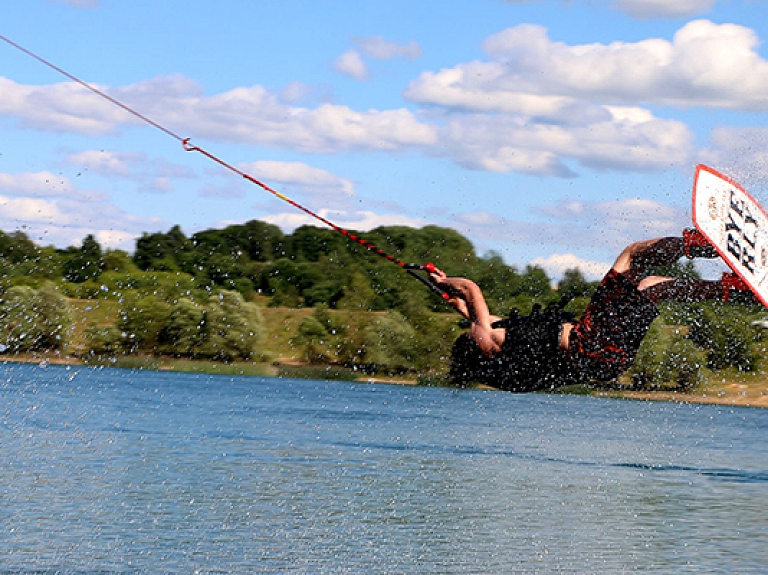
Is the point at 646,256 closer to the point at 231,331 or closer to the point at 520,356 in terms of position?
the point at 520,356

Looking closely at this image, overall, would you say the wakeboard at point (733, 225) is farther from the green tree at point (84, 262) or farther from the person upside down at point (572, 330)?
the green tree at point (84, 262)

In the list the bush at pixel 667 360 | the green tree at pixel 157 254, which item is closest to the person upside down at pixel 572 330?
the bush at pixel 667 360

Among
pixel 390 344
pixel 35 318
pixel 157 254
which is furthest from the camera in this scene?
pixel 157 254

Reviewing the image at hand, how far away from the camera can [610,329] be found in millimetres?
7520

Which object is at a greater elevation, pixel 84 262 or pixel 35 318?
pixel 84 262

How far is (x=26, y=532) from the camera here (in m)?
12.9

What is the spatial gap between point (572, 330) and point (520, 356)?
45 cm

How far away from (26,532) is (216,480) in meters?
6.15

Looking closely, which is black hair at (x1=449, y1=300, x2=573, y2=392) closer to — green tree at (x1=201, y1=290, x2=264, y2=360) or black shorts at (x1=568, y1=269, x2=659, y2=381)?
black shorts at (x1=568, y1=269, x2=659, y2=381)

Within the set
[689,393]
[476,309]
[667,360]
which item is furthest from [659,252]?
[689,393]

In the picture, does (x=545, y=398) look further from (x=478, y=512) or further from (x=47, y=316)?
(x=478, y=512)

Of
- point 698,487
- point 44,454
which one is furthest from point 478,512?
point 44,454

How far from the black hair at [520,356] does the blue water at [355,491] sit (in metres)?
5.32

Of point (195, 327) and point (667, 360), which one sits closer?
point (667, 360)
